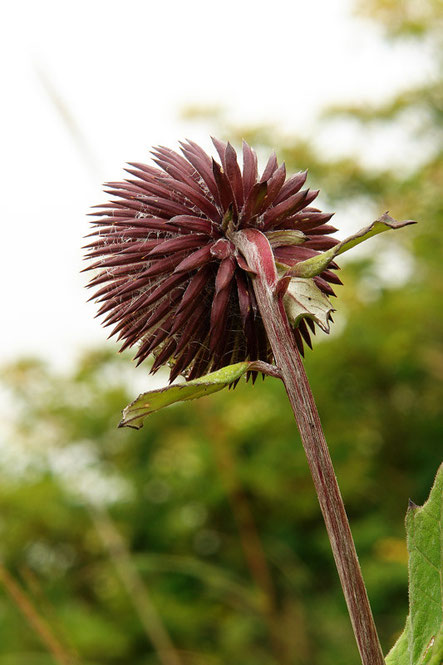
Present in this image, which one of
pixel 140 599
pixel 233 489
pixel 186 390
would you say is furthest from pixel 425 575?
pixel 233 489

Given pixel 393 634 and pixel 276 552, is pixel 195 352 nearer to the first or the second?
pixel 393 634

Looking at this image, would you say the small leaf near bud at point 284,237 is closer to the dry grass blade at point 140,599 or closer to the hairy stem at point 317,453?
the hairy stem at point 317,453

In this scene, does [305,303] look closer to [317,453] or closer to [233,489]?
[317,453]

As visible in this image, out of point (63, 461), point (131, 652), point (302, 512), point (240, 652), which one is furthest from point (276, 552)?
point (63, 461)

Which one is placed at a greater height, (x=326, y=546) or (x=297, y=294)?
(x=297, y=294)

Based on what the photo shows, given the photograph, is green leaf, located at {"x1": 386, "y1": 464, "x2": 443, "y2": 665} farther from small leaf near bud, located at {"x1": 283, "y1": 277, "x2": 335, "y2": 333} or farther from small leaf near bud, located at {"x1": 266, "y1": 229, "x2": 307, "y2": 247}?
small leaf near bud, located at {"x1": 266, "y1": 229, "x2": 307, "y2": 247}

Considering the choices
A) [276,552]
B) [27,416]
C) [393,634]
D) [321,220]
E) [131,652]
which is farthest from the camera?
[27,416]
